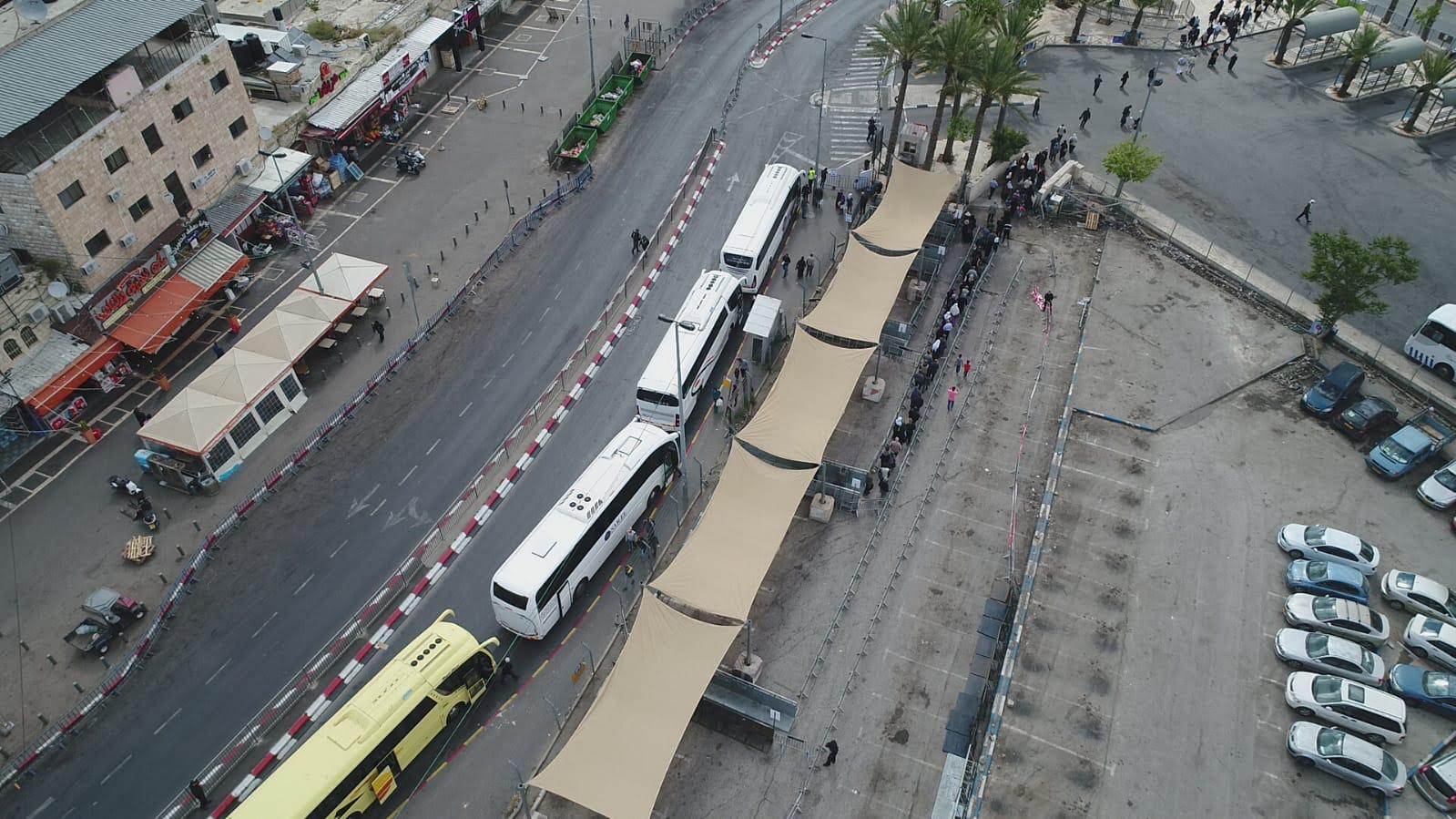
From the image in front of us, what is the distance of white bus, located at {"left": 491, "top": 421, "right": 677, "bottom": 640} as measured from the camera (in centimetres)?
3566

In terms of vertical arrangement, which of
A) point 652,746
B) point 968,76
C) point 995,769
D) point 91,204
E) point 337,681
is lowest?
point 337,681

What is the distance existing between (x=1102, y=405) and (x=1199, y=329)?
29.1 ft

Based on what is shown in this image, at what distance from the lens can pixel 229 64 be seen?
173 feet

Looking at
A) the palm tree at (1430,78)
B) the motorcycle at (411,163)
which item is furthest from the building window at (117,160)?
the palm tree at (1430,78)

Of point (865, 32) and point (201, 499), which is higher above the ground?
point (865, 32)

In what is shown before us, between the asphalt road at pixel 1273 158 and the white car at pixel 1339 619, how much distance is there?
69.1ft

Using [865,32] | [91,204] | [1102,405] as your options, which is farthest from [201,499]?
[865,32]

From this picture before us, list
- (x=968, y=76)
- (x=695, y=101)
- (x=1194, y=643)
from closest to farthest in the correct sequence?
(x=1194, y=643), (x=968, y=76), (x=695, y=101)

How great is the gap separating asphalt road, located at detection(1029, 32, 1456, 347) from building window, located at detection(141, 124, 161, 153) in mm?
52302

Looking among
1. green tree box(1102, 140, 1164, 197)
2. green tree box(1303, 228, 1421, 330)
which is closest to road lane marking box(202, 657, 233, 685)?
green tree box(1102, 140, 1164, 197)

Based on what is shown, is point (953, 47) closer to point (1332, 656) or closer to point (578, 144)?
point (578, 144)

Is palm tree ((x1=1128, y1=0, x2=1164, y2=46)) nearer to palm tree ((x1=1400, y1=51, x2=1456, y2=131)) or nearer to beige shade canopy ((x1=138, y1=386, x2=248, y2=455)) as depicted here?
palm tree ((x1=1400, y1=51, x2=1456, y2=131))

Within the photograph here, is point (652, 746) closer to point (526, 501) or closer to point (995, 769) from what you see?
point (995, 769)

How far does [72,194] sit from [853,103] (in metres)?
48.0
